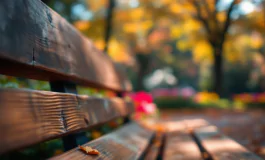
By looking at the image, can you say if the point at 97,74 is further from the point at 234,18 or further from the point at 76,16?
the point at 234,18

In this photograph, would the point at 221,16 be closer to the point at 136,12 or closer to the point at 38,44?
the point at 136,12

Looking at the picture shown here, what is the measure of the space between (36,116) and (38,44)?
294 millimetres

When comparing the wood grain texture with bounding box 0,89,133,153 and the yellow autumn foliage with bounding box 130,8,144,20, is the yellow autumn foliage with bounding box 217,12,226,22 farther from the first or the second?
the wood grain texture with bounding box 0,89,133,153

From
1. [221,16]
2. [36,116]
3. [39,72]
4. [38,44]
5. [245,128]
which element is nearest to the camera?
[36,116]

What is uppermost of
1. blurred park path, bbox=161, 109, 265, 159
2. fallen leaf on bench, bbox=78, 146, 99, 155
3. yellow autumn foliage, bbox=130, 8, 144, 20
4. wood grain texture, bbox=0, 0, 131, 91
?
yellow autumn foliage, bbox=130, 8, 144, 20

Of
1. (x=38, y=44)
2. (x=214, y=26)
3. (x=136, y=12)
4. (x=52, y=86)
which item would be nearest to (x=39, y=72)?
(x=38, y=44)

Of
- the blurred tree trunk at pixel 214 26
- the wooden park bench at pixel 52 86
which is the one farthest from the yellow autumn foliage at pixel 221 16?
the wooden park bench at pixel 52 86

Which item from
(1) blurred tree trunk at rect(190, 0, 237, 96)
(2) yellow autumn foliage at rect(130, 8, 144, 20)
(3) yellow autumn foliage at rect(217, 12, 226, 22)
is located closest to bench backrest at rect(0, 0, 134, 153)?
(2) yellow autumn foliage at rect(130, 8, 144, 20)

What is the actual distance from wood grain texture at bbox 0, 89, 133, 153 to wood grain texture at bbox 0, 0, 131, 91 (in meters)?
0.12

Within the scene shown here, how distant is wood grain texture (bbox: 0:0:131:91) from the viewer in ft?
2.93

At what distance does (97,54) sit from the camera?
6.84 feet

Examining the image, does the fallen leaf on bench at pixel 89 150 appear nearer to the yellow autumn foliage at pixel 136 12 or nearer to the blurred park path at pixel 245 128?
the blurred park path at pixel 245 128

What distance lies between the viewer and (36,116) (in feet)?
3.02

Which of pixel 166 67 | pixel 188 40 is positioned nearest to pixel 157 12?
pixel 188 40
